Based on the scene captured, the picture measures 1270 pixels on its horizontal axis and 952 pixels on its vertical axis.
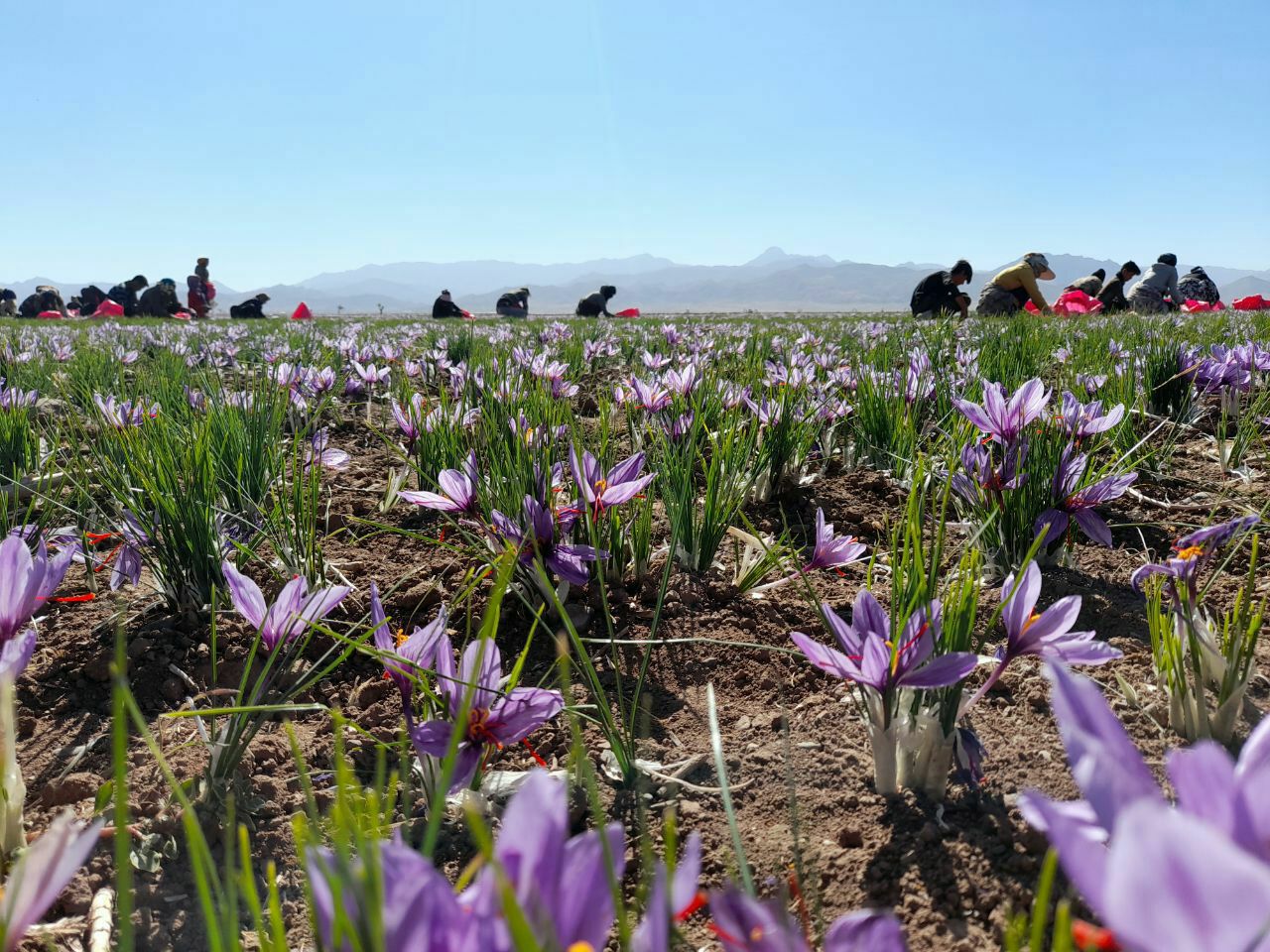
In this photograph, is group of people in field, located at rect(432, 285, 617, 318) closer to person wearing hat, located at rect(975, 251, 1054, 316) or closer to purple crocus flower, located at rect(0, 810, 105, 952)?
person wearing hat, located at rect(975, 251, 1054, 316)

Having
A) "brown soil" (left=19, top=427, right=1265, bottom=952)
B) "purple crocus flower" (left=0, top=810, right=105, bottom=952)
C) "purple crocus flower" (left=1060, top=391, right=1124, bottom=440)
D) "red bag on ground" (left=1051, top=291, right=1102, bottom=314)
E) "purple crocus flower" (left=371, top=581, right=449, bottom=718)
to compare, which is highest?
"red bag on ground" (left=1051, top=291, right=1102, bottom=314)

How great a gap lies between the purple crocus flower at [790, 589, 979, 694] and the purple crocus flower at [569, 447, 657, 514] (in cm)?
55

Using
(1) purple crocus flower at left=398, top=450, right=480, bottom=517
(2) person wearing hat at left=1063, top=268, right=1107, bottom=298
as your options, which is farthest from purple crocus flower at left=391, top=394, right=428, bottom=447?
(2) person wearing hat at left=1063, top=268, right=1107, bottom=298

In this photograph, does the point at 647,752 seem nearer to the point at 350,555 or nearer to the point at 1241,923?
the point at 1241,923

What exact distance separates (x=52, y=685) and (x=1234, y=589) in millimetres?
2437

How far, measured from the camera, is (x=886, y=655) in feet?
3.18

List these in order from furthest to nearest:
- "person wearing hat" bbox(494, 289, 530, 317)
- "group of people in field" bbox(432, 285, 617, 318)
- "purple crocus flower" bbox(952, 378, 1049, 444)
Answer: "person wearing hat" bbox(494, 289, 530, 317) → "group of people in field" bbox(432, 285, 617, 318) → "purple crocus flower" bbox(952, 378, 1049, 444)

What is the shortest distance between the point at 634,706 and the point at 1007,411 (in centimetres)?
113

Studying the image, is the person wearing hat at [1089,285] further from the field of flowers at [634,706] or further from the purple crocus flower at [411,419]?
the purple crocus flower at [411,419]

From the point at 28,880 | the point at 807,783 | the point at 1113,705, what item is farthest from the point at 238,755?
the point at 1113,705

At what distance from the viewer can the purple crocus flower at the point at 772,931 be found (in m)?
0.42

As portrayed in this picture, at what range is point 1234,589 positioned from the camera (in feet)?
5.69

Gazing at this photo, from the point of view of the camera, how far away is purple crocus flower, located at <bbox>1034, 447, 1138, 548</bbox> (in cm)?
166

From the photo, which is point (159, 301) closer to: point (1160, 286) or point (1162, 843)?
point (1160, 286)
